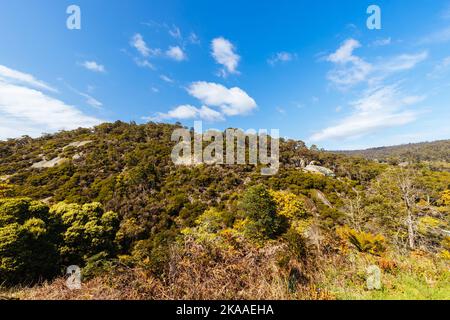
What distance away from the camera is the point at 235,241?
382cm

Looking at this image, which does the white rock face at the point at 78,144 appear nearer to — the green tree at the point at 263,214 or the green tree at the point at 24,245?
the green tree at the point at 24,245

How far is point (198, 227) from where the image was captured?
69.3 feet

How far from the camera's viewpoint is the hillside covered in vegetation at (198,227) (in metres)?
3.10

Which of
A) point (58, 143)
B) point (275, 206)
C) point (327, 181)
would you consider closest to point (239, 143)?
point (327, 181)

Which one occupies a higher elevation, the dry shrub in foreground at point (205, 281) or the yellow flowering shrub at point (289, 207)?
the dry shrub in foreground at point (205, 281)

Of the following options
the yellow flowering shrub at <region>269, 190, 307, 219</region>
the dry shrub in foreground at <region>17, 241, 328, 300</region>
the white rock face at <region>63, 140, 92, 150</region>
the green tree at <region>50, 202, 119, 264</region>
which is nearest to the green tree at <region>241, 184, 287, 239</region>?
the yellow flowering shrub at <region>269, 190, 307, 219</region>

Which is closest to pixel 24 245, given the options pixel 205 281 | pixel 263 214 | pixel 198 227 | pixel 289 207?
pixel 205 281

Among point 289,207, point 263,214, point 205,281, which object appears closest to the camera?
point 205,281

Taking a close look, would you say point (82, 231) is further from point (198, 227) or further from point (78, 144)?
point (78, 144)

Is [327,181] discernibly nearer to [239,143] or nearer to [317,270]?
[239,143]

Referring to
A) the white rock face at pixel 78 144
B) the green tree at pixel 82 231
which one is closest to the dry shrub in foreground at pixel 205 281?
the green tree at pixel 82 231

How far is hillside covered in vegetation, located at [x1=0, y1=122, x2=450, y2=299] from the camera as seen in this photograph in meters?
3.10

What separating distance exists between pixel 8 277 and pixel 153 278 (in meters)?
9.78

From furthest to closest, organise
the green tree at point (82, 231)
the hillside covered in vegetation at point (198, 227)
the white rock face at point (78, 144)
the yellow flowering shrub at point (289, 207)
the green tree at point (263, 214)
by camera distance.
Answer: the white rock face at point (78, 144) < the yellow flowering shrub at point (289, 207) < the green tree at point (263, 214) < the green tree at point (82, 231) < the hillside covered in vegetation at point (198, 227)
